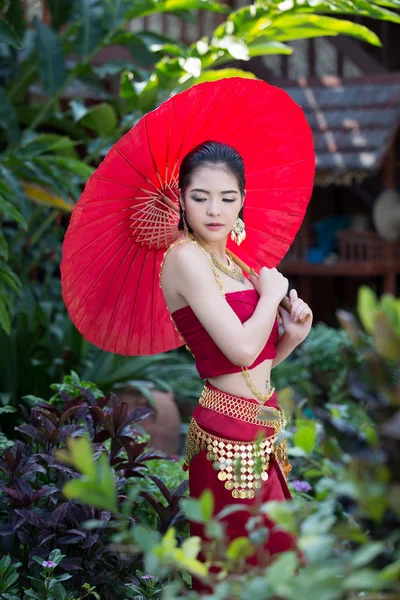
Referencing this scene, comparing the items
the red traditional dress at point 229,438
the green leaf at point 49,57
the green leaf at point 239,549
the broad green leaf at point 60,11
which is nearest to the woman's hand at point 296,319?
the red traditional dress at point 229,438

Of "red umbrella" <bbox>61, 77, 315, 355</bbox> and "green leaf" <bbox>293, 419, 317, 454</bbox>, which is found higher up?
"red umbrella" <bbox>61, 77, 315, 355</bbox>

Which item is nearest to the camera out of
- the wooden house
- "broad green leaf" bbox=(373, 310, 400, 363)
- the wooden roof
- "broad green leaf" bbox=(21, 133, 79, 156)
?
"broad green leaf" bbox=(373, 310, 400, 363)

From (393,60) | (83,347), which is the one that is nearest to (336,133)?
(393,60)

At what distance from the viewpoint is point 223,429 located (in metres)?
2.15

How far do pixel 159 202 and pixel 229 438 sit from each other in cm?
72

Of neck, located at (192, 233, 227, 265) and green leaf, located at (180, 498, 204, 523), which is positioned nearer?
green leaf, located at (180, 498, 204, 523)

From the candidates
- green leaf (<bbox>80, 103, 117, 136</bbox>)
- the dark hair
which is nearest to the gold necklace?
the dark hair

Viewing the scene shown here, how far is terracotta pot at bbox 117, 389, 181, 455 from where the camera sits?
4.59 m

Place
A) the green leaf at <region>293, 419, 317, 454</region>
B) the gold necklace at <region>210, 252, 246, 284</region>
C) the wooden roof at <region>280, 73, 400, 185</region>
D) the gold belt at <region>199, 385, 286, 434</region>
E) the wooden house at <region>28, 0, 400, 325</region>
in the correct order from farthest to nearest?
the wooden house at <region>28, 0, 400, 325</region>, the wooden roof at <region>280, 73, 400, 185</region>, the gold necklace at <region>210, 252, 246, 284</region>, the gold belt at <region>199, 385, 286, 434</region>, the green leaf at <region>293, 419, 317, 454</region>

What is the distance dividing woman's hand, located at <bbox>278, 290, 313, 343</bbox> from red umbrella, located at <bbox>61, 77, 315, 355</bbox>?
1.04 ft

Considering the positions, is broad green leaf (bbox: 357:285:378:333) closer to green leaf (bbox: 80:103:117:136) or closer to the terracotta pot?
the terracotta pot

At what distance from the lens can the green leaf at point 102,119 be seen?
4.69 m

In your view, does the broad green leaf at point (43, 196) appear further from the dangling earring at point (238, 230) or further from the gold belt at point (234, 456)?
the gold belt at point (234, 456)

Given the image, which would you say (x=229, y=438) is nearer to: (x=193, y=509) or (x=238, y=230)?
(x=238, y=230)
